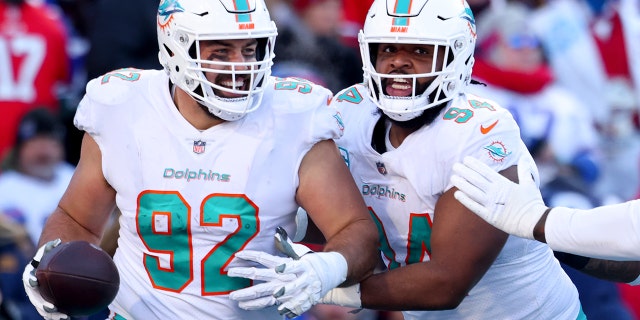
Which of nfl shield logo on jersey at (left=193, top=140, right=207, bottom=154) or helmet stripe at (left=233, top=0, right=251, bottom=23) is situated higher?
helmet stripe at (left=233, top=0, right=251, bottom=23)

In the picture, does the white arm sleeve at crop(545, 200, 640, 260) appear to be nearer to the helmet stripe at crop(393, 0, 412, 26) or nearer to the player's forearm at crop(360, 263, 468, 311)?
the player's forearm at crop(360, 263, 468, 311)

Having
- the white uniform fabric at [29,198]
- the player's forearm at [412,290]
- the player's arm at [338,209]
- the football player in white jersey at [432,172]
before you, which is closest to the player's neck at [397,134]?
the football player in white jersey at [432,172]

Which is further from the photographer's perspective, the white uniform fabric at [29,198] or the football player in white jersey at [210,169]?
the white uniform fabric at [29,198]

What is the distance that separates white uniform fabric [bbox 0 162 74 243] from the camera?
291 inches

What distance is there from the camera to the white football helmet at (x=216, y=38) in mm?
4621

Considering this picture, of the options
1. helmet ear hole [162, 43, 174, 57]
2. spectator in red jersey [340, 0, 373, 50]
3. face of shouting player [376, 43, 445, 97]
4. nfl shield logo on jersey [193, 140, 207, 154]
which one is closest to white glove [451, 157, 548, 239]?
face of shouting player [376, 43, 445, 97]

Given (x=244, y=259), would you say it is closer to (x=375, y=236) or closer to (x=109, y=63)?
(x=375, y=236)

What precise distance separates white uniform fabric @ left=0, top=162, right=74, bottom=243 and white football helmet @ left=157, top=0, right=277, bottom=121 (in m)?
2.88

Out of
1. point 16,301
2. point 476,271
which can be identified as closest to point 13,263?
point 16,301

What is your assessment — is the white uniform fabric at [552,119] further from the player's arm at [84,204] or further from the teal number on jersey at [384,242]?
the player's arm at [84,204]

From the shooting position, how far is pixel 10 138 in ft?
26.1

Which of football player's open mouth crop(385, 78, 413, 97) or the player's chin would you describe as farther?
football player's open mouth crop(385, 78, 413, 97)

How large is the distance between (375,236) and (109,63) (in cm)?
329

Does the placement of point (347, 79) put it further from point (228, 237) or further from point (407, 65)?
point (228, 237)
